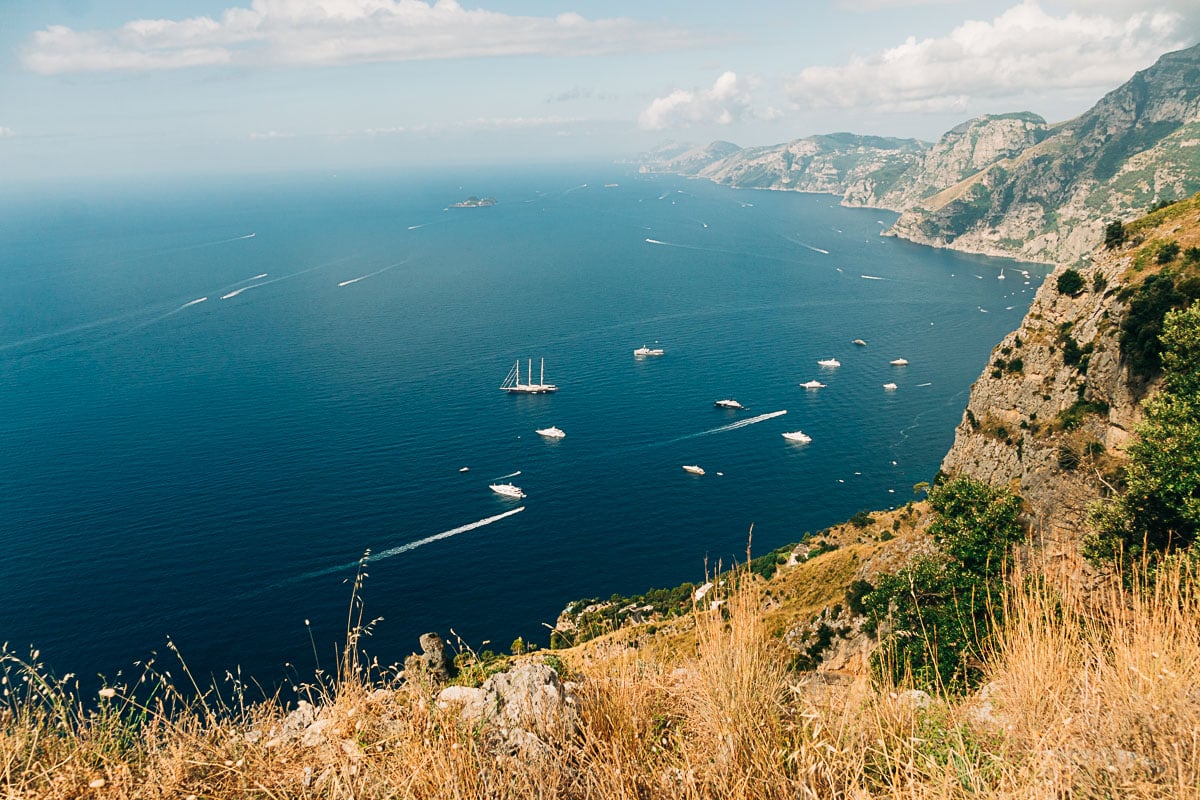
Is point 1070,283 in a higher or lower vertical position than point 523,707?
higher

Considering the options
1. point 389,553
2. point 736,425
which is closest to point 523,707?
point 389,553

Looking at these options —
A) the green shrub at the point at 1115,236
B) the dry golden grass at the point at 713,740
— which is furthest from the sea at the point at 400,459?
the green shrub at the point at 1115,236

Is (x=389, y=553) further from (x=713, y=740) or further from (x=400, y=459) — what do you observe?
(x=713, y=740)

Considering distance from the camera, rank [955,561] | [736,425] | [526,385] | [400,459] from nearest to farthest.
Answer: [955,561] < [400,459] < [736,425] < [526,385]

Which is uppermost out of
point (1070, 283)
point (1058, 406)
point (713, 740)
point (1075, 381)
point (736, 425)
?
point (1070, 283)

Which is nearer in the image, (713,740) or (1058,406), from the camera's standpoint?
(713,740)

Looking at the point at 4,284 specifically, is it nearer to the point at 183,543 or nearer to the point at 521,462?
the point at 183,543

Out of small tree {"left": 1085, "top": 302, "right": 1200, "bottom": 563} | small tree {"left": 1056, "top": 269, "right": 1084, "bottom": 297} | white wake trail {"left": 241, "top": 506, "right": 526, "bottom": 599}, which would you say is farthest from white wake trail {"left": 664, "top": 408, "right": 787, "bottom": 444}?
small tree {"left": 1085, "top": 302, "right": 1200, "bottom": 563}

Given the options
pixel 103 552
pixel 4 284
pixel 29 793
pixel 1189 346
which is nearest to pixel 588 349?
pixel 103 552
